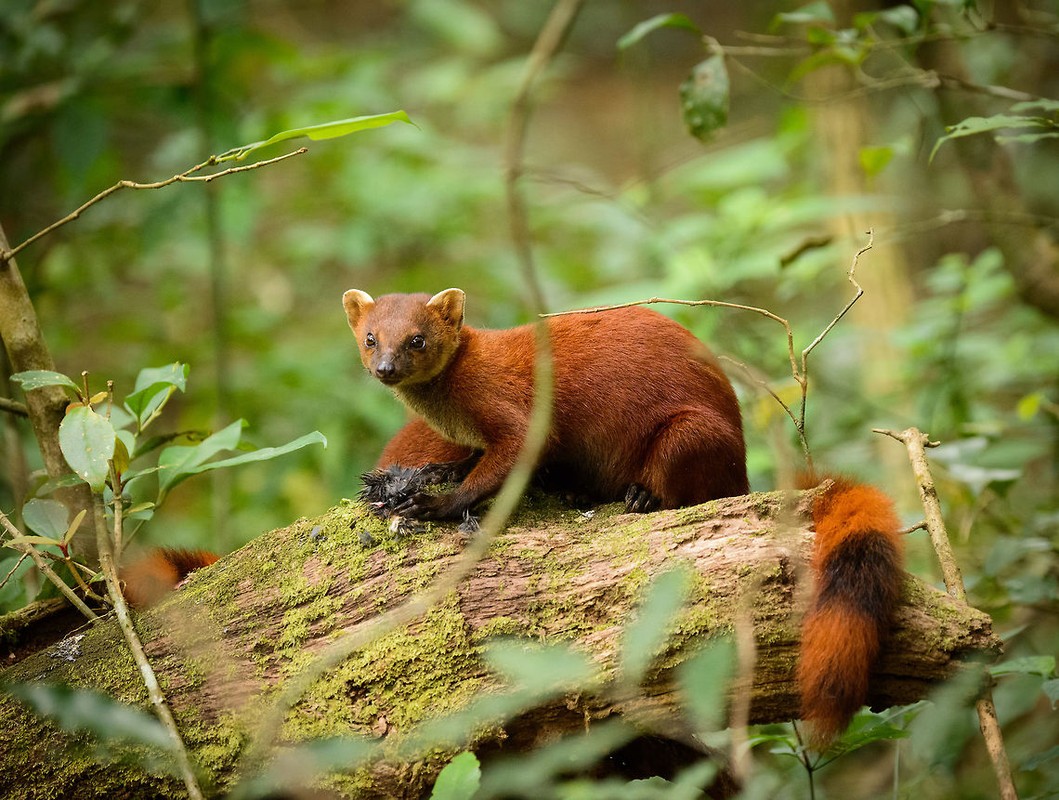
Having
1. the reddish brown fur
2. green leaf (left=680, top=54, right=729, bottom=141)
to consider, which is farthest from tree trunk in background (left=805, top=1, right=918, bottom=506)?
the reddish brown fur

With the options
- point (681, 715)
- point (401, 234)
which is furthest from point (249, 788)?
point (401, 234)

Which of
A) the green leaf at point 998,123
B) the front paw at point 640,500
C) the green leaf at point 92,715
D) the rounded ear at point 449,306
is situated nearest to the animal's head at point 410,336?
the rounded ear at point 449,306

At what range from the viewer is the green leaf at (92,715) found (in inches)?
104

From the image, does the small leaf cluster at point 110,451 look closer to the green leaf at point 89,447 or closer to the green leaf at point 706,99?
the green leaf at point 89,447

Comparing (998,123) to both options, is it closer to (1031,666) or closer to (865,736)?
(1031,666)

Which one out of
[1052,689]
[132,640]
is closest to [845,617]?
[1052,689]

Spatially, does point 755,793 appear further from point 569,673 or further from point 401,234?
point 401,234

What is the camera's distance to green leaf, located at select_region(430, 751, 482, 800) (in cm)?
235

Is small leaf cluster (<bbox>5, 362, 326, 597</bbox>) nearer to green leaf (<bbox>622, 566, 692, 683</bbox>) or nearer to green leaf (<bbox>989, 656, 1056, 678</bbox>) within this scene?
green leaf (<bbox>622, 566, 692, 683</bbox>)

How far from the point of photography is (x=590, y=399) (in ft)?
14.2

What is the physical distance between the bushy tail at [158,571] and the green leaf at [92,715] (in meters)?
0.51

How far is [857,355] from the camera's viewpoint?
26.3ft

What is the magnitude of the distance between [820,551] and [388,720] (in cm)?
152

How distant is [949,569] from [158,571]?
9.67 feet
